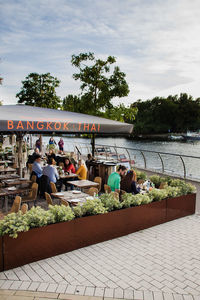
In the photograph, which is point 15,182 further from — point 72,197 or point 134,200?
point 134,200

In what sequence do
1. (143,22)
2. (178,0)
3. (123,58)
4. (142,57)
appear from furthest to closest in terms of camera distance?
(142,57), (123,58), (143,22), (178,0)

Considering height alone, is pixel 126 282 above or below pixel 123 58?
below

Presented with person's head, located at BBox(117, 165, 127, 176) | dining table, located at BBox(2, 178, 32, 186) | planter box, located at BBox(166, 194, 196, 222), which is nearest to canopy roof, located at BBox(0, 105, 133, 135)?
person's head, located at BBox(117, 165, 127, 176)

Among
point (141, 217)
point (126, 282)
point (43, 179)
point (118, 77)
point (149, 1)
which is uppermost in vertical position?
point (149, 1)

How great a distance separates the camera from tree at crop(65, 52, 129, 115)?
14.4 meters

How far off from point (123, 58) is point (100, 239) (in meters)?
11.1

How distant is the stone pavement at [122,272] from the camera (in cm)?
415

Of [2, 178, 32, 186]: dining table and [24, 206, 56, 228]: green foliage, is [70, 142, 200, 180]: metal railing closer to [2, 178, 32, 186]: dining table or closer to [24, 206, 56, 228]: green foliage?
[2, 178, 32, 186]: dining table

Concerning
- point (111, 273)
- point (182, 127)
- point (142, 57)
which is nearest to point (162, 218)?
point (111, 273)

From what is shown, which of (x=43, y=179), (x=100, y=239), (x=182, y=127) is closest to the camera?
(x=100, y=239)

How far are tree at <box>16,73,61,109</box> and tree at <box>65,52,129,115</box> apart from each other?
1213cm

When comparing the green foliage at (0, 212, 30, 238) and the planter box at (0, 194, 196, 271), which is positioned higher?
the green foliage at (0, 212, 30, 238)

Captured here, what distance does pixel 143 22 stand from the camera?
1155 centimetres

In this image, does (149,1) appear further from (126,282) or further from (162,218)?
(126,282)
